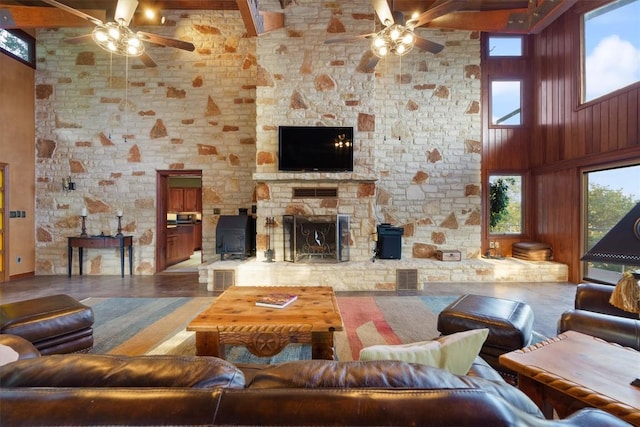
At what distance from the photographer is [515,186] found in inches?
221

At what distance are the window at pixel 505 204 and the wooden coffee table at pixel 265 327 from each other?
15.9 feet

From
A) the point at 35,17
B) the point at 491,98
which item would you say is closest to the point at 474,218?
the point at 491,98

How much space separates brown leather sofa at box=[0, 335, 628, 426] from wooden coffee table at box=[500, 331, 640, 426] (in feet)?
1.44

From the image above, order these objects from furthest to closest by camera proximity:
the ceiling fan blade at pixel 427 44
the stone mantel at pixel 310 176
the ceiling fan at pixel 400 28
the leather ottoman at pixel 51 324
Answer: the stone mantel at pixel 310 176 → the ceiling fan blade at pixel 427 44 → the ceiling fan at pixel 400 28 → the leather ottoman at pixel 51 324

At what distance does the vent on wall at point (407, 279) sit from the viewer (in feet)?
14.3

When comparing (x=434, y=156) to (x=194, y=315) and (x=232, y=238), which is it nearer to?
(x=232, y=238)

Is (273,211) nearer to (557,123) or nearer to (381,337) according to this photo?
(381,337)

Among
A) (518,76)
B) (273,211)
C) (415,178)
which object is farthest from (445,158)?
(273,211)

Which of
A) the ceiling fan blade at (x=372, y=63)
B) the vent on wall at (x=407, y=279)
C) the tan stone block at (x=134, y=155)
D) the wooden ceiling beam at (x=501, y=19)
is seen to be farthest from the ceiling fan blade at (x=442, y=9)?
the tan stone block at (x=134, y=155)

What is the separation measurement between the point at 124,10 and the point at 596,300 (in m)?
5.46

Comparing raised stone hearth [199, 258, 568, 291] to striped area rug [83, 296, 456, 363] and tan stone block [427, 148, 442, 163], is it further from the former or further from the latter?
tan stone block [427, 148, 442, 163]

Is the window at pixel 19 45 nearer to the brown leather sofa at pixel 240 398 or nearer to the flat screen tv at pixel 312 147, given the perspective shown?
the flat screen tv at pixel 312 147

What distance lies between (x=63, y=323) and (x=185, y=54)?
5024 millimetres

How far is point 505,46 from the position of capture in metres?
5.59
